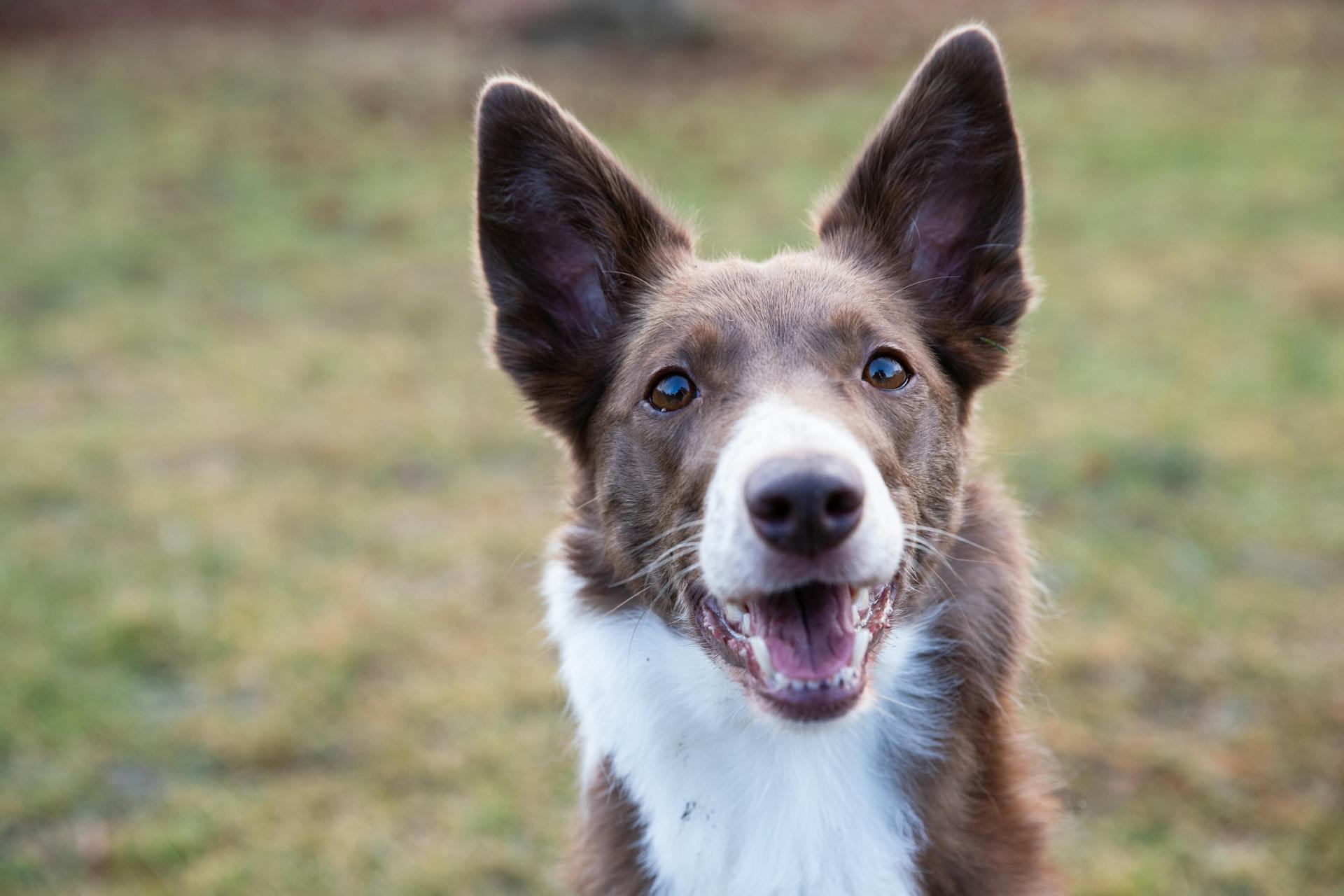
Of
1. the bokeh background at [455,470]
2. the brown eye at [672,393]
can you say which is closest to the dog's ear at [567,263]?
the brown eye at [672,393]

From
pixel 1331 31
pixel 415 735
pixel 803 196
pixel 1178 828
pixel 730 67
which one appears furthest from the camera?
pixel 730 67

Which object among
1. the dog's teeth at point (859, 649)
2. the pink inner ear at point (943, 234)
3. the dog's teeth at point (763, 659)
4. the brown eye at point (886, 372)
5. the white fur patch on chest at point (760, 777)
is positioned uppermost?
the pink inner ear at point (943, 234)

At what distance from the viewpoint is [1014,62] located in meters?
16.3

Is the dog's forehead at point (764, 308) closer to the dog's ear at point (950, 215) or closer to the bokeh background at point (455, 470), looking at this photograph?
the dog's ear at point (950, 215)

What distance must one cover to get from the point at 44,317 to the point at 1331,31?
16177mm

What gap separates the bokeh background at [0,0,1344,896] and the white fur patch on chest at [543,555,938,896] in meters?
0.69

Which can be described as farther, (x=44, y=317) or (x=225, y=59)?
(x=225, y=59)

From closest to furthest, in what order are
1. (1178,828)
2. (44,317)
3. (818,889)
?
(818,889)
(1178,828)
(44,317)

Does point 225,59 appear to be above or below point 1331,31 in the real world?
below

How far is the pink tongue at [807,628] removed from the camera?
2.76m

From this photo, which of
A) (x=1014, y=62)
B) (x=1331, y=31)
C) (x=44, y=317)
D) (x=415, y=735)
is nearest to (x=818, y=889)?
(x=415, y=735)

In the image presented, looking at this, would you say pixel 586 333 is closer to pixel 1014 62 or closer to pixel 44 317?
pixel 44 317

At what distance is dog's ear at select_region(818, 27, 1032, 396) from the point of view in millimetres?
3365

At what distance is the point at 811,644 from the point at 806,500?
48 cm
